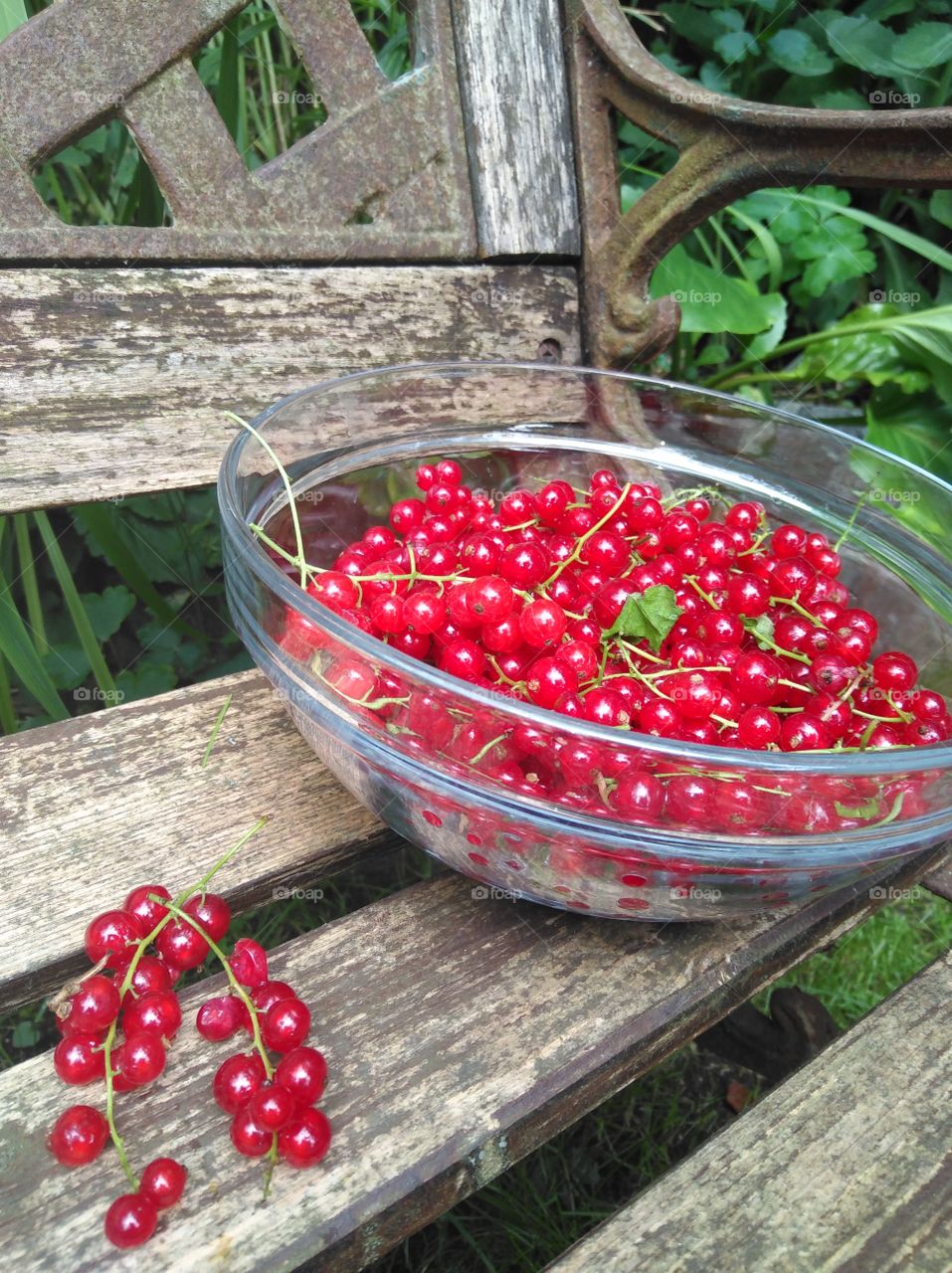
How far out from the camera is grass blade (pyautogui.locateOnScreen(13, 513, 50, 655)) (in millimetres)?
1222

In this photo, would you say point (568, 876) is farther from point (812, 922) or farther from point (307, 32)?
point (307, 32)

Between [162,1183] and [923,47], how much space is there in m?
1.94

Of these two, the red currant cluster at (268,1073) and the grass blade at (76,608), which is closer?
the red currant cluster at (268,1073)

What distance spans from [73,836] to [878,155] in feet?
3.15

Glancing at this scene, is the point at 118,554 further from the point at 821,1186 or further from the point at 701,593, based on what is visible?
the point at 821,1186

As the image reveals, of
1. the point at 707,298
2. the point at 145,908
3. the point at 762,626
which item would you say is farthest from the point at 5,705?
the point at 707,298

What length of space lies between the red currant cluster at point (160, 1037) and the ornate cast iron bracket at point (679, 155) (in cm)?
85

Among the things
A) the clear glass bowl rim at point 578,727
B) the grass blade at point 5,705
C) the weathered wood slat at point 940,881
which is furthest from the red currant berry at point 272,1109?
the grass blade at point 5,705

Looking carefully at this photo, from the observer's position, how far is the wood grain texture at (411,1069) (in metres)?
0.46

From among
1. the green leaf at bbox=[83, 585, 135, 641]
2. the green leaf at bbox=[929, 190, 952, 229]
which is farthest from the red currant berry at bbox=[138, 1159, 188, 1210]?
the green leaf at bbox=[929, 190, 952, 229]

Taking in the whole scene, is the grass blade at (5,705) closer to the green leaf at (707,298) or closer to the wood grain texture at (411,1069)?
the wood grain texture at (411,1069)

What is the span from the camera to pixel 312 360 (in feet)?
3.44

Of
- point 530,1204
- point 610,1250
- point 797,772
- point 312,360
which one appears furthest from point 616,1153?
point 312,360

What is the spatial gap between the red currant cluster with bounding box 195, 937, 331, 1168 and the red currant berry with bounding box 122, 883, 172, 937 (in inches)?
2.4
